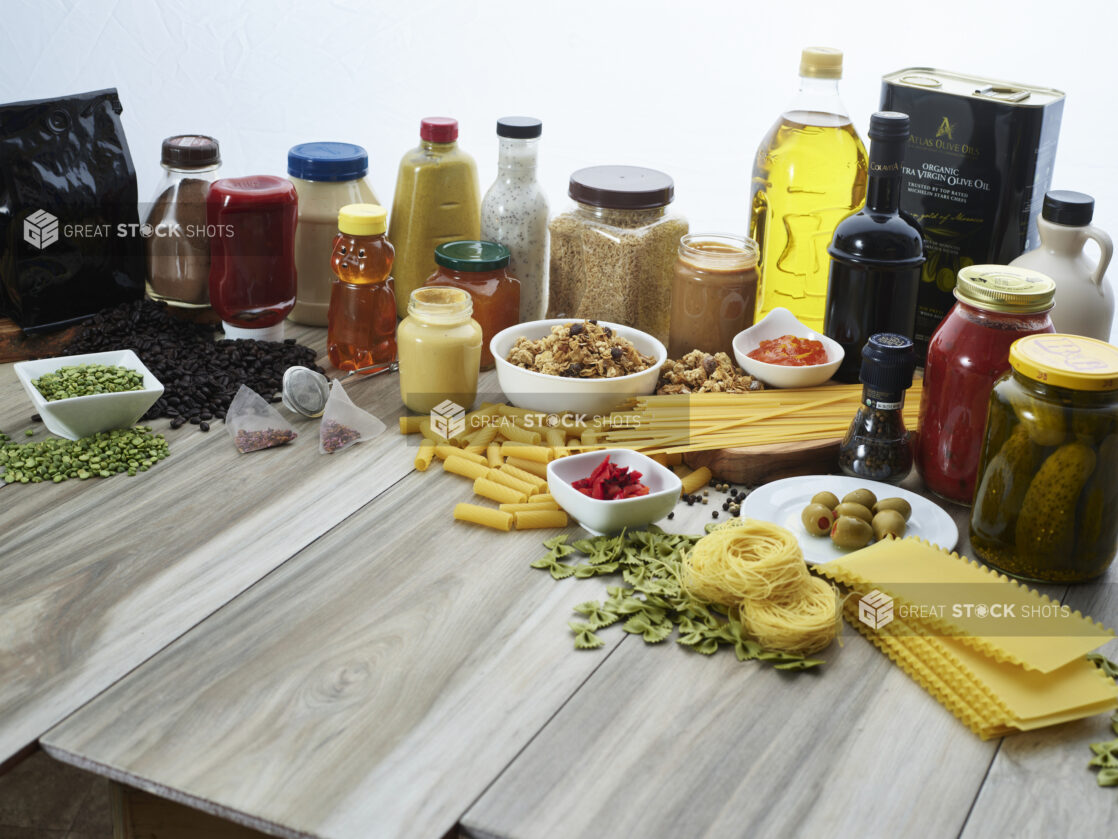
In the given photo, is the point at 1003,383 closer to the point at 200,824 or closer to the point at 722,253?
the point at 722,253

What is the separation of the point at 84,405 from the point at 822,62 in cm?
127

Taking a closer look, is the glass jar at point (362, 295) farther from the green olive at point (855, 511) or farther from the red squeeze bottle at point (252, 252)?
the green olive at point (855, 511)

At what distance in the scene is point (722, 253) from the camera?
185 centimetres

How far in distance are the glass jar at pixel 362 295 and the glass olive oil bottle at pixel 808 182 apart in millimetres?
652

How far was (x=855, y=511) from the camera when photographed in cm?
142

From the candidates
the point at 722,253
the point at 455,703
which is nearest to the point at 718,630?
the point at 455,703

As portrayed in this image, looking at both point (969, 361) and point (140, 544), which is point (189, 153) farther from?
point (969, 361)

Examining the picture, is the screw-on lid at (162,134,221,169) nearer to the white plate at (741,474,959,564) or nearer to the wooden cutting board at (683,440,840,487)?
the wooden cutting board at (683,440,840,487)

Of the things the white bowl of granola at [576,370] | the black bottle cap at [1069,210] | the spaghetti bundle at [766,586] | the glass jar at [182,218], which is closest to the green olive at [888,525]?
the spaghetti bundle at [766,586]

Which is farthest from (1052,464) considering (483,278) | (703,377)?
(483,278)

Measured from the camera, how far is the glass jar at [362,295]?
1.85 m

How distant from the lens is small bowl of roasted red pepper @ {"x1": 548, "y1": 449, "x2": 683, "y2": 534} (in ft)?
4.69

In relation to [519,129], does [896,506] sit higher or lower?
lower

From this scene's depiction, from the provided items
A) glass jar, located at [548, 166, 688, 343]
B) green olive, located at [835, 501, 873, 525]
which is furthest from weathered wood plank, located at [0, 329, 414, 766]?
green olive, located at [835, 501, 873, 525]
